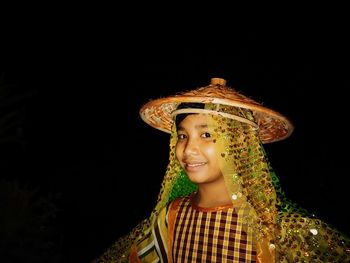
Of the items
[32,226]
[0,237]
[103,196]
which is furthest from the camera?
[103,196]

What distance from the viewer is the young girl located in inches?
71.1

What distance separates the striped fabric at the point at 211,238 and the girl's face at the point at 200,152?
0.75 feet

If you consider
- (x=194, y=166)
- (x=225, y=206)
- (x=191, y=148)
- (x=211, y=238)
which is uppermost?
(x=191, y=148)

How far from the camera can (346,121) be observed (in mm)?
3818

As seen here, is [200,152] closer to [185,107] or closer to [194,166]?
[194,166]

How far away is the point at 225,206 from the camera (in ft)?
6.64

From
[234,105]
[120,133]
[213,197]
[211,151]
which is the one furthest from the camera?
[120,133]

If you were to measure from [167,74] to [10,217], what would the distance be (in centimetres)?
338

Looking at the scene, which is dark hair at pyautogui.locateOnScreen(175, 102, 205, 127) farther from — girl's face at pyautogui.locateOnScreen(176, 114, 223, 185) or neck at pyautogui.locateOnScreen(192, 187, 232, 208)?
neck at pyautogui.locateOnScreen(192, 187, 232, 208)

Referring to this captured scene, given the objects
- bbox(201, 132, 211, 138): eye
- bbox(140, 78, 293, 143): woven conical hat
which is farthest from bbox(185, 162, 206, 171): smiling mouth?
bbox(140, 78, 293, 143): woven conical hat

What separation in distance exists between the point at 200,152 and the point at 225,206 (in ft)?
1.22

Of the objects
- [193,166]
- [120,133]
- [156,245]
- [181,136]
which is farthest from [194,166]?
[120,133]

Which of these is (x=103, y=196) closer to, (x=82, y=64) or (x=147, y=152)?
(x=147, y=152)

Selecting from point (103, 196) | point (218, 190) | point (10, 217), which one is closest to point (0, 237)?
point (10, 217)
